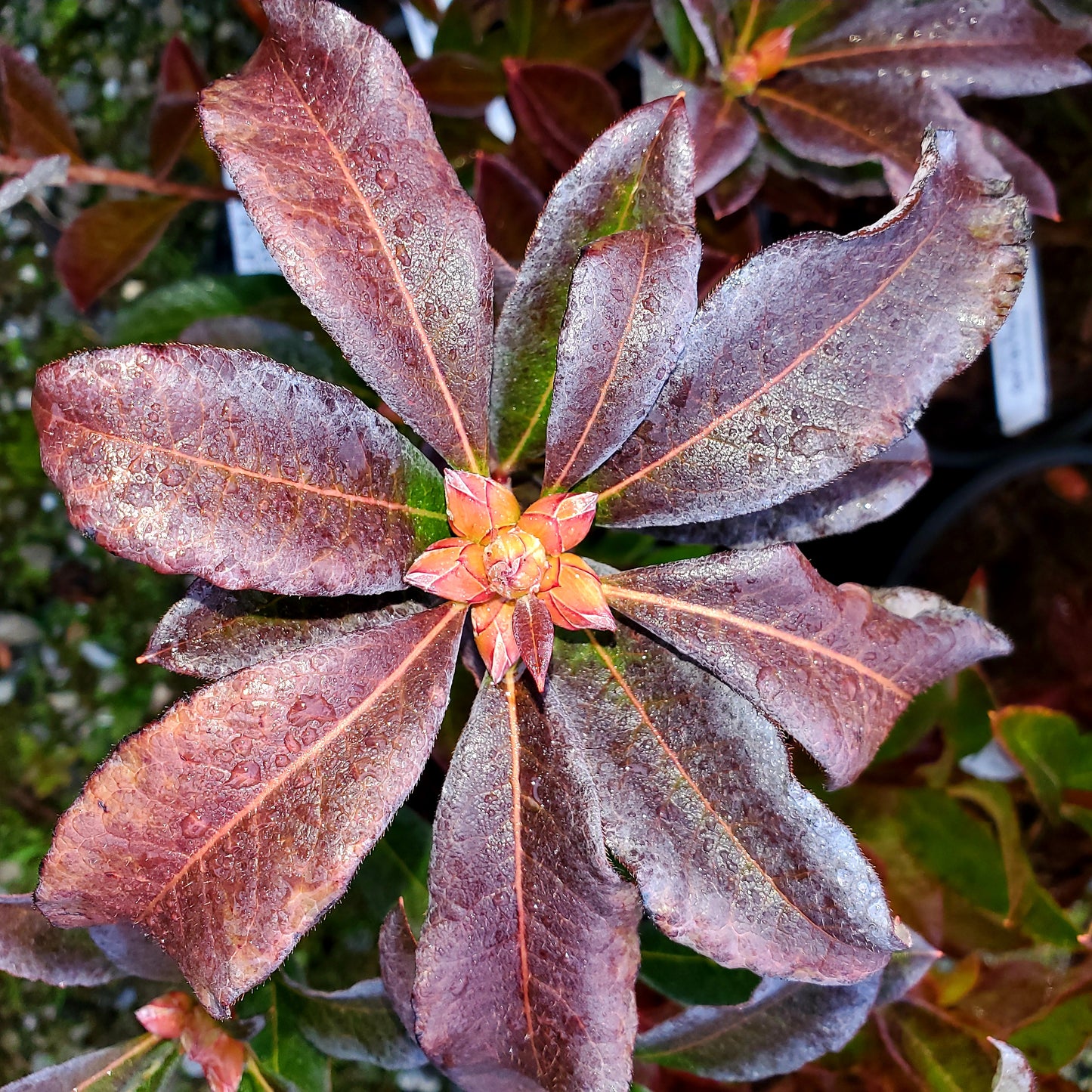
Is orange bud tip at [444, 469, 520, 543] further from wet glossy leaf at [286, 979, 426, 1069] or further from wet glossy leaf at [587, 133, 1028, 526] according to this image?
wet glossy leaf at [286, 979, 426, 1069]

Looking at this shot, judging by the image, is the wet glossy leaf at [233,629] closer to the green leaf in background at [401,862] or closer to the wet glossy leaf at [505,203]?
the green leaf in background at [401,862]

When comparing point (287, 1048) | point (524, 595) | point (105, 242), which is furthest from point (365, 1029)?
point (105, 242)

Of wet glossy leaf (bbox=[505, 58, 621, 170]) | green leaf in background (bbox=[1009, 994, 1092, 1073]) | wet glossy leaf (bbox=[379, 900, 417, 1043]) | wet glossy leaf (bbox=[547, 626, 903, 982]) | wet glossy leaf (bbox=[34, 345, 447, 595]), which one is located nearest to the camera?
wet glossy leaf (bbox=[34, 345, 447, 595])

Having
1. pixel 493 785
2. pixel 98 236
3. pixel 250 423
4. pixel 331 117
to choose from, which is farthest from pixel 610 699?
pixel 98 236

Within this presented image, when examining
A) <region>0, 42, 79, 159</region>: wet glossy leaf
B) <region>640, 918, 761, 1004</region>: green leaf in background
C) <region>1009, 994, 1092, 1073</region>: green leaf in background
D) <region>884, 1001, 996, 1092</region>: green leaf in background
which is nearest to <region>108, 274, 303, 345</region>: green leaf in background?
<region>0, 42, 79, 159</region>: wet glossy leaf

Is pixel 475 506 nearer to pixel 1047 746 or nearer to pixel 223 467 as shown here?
pixel 223 467

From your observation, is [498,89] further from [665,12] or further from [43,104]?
[43,104]
